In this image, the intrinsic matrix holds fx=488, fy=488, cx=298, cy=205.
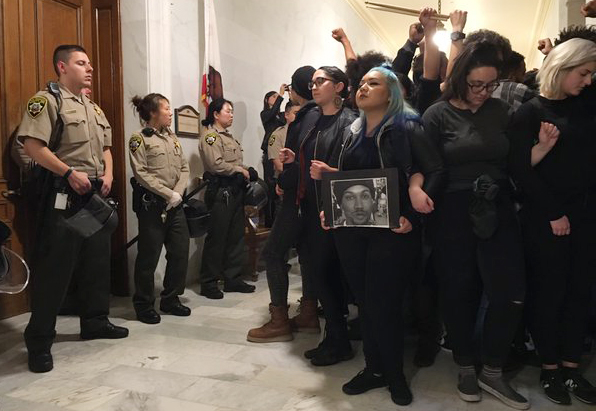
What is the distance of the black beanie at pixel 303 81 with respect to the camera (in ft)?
9.54

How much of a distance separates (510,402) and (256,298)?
7.26 ft

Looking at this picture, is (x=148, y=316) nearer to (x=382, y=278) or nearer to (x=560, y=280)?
(x=382, y=278)

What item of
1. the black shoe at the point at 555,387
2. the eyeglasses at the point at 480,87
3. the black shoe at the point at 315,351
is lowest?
the black shoe at the point at 555,387

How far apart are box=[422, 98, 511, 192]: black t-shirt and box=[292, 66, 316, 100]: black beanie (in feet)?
3.45

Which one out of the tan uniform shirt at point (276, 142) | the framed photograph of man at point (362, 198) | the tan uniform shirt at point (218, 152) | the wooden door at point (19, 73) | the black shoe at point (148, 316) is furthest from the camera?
the tan uniform shirt at point (276, 142)

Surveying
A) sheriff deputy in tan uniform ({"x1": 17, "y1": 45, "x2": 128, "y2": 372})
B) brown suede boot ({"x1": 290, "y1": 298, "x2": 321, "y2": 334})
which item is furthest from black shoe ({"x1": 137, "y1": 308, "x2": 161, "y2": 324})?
brown suede boot ({"x1": 290, "y1": 298, "x2": 321, "y2": 334})

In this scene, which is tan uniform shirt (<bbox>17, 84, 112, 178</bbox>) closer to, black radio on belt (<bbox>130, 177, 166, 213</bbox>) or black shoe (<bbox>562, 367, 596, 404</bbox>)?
black radio on belt (<bbox>130, 177, 166, 213</bbox>)

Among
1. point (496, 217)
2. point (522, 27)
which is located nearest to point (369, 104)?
point (496, 217)

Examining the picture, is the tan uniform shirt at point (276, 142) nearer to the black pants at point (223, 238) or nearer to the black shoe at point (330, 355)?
the black pants at point (223, 238)

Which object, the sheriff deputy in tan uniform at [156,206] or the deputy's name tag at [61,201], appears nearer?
the deputy's name tag at [61,201]

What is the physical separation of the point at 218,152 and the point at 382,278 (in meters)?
2.32

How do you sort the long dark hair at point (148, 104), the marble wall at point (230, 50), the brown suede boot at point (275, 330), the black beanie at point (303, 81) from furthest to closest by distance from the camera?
the marble wall at point (230, 50) < the long dark hair at point (148, 104) < the black beanie at point (303, 81) < the brown suede boot at point (275, 330)

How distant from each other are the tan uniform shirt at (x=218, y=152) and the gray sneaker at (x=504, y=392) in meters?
2.54

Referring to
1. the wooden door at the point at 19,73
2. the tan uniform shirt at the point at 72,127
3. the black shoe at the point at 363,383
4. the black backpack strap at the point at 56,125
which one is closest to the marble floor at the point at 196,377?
the black shoe at the point at 363,383
